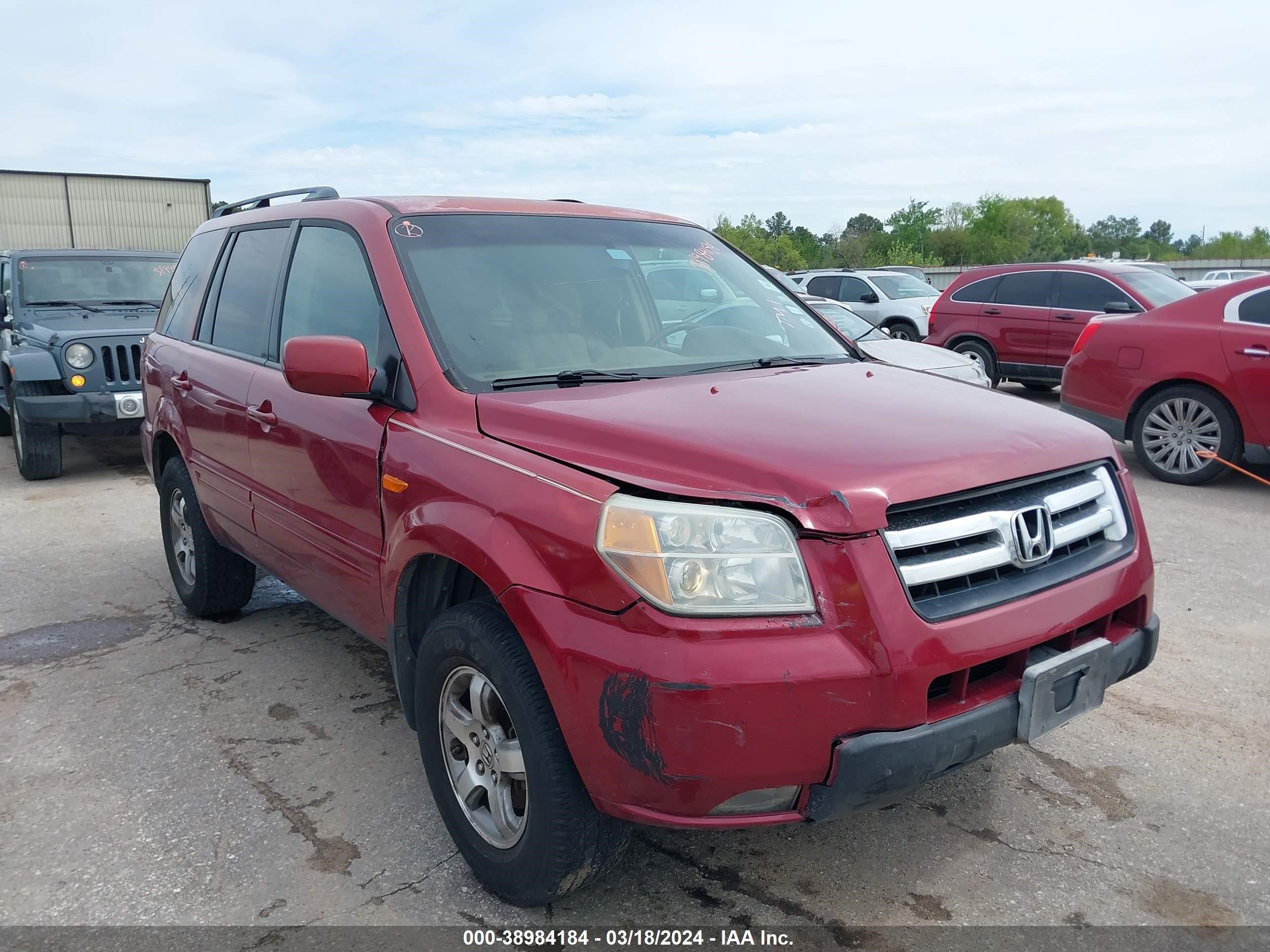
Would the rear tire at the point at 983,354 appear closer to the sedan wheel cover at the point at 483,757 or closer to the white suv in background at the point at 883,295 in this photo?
the white suv in background at the point at 883,295

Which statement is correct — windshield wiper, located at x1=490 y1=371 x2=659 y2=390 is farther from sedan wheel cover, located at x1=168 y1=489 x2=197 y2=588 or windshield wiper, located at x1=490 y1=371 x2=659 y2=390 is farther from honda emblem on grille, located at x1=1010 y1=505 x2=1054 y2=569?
sedan wheel cover, located at x1=168 y1=489 x2=197 y2=588

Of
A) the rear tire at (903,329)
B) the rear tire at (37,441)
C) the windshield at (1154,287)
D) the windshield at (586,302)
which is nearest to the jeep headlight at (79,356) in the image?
the rear tire at (37,441)

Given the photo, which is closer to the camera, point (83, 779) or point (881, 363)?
point (83, 779)

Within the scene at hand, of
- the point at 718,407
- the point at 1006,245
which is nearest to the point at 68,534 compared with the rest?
the point at 718,407

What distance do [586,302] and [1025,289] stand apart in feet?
34.3

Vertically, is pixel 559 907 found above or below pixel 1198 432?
below

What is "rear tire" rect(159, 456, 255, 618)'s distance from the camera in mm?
4676

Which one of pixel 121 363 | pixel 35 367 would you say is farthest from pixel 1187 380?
pixel 35 367

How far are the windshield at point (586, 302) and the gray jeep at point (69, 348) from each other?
5.36m

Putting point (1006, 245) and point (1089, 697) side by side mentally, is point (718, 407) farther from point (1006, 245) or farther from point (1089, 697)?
point (1006, 245)

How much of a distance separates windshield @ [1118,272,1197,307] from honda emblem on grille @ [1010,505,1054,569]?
33.3ft

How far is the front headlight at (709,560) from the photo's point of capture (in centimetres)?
214

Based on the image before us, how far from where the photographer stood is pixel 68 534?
21.8 feet

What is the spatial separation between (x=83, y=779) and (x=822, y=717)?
2.61 metres
